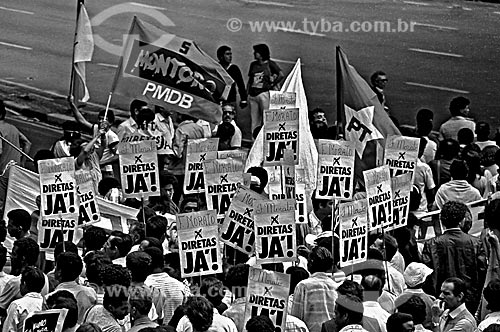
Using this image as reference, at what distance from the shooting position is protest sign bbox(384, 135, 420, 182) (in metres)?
15.2

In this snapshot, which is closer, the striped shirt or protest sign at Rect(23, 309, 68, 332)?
protest sign at Rect(23, 309, 68, 332)

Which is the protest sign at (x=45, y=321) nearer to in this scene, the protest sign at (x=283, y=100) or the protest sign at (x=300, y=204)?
the protest sign at (x=300, y=204)

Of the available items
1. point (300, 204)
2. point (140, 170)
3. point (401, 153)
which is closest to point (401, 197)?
point (300, 204)

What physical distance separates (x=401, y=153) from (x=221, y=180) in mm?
2185

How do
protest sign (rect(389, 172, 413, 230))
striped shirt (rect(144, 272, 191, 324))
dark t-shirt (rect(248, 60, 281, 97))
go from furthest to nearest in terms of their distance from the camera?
dark t-shirt (rect(248, 60, 281, 97)) < protest sign (rect(389, 172, 413, 230)) < striped shirt (rect(144, 272, 191, 324))

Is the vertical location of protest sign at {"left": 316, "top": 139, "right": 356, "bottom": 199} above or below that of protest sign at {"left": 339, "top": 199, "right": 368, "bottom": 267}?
above

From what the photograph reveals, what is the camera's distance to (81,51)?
18203 millimetres

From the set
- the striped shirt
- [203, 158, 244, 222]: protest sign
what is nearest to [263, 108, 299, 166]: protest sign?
[203, 158, 244, 222]: protest sign

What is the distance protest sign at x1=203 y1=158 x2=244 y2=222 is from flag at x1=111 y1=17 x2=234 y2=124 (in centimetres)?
282

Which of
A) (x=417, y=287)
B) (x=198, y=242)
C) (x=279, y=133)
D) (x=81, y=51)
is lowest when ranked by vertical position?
(x=417, y=287)

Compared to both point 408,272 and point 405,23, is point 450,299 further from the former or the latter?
point 405,23

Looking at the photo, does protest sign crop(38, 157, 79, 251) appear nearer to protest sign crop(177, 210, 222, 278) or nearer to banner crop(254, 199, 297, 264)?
protest sign crop(177, 210, 222, 278)

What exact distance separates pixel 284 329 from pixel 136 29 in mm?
7245

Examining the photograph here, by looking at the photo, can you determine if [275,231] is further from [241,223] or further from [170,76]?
[170,76]
